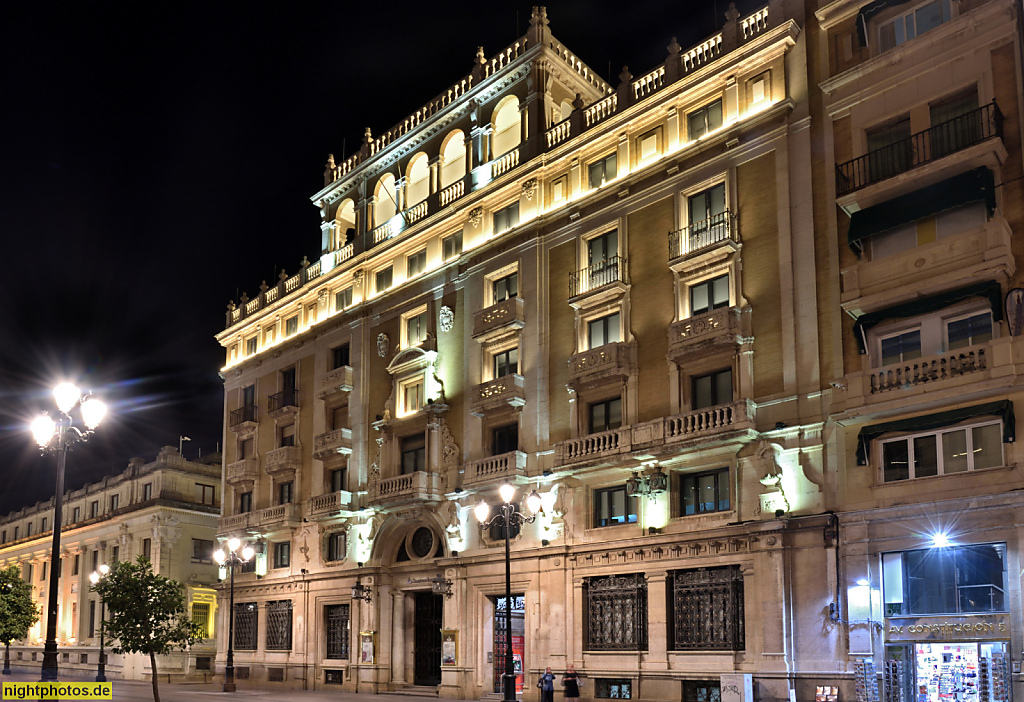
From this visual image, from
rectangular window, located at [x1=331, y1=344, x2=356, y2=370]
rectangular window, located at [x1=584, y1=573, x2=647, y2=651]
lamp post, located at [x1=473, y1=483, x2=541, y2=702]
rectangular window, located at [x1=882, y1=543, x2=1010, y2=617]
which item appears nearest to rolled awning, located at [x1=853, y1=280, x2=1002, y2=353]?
rectangular window, located at [x1=882, y1=543, x2=1010, y2=617]

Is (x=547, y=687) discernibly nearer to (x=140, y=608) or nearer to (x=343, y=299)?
(x=140, y=608)

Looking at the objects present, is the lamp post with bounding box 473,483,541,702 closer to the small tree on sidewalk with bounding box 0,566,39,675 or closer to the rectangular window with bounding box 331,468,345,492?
the rectangular window with bounding box 331,468,345,492

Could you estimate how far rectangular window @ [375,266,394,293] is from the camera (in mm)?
45281

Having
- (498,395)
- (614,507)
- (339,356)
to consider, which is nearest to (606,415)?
(614,507)

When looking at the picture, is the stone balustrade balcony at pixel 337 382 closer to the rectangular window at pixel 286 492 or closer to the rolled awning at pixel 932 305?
the rectangular window at pixel 286 492

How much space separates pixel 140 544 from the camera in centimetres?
6381

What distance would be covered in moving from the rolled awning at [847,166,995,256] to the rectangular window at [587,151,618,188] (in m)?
10.4

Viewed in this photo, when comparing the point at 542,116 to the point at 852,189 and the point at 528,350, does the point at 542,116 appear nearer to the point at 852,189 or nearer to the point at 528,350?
the point at 528,350

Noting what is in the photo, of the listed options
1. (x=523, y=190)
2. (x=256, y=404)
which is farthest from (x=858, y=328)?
(x=256, y=404)

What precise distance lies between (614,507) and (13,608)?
83.2 feet

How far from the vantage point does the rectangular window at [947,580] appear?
23.8m

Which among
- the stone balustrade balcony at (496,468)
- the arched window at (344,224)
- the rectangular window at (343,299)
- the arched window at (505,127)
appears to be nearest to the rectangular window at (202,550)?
the rectangular window at (343,299)

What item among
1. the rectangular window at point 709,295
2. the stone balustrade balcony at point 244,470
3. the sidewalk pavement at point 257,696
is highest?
the rectangular window at point 709,295

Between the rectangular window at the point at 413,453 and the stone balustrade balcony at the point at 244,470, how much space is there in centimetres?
1219
